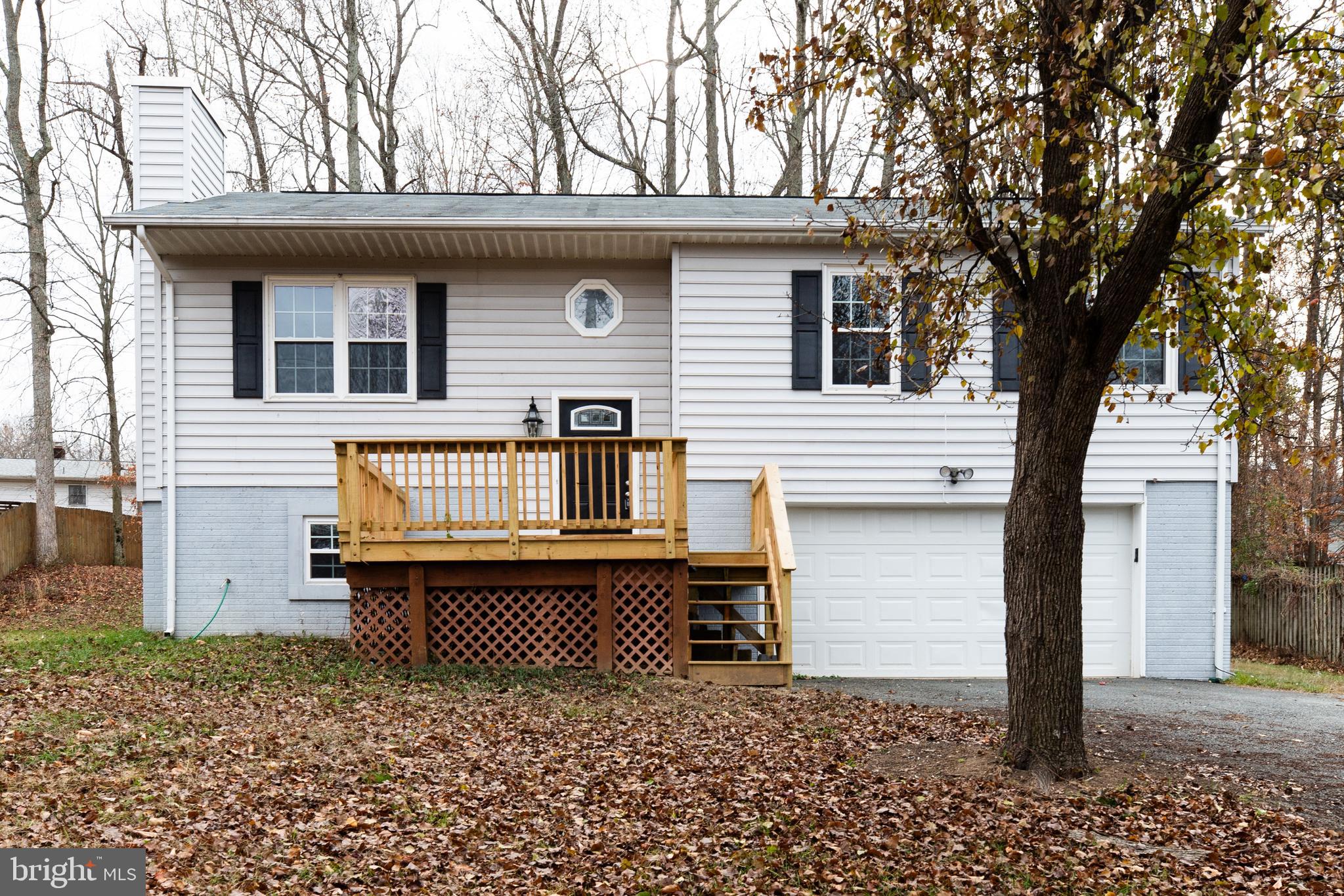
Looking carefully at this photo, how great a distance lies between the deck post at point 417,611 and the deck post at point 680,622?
Result: 2218 mm

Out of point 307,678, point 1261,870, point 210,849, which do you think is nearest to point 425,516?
point 307,678

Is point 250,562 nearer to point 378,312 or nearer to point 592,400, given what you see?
point 378,312

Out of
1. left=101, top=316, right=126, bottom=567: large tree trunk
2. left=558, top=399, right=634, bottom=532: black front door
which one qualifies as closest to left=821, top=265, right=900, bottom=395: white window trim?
left=558, top=399, right=634, bottom=532: black front door

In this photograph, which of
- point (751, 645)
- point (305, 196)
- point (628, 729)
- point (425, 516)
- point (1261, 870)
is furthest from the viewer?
point (305, 196)

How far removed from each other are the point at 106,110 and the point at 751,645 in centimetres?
1894

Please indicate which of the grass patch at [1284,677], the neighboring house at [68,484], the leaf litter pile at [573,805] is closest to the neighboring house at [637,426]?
the grass patch at [1284,677]

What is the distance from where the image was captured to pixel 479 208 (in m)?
10.8

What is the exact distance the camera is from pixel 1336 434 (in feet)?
61.3

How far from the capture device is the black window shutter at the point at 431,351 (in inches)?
412

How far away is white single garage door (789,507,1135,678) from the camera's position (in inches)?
413

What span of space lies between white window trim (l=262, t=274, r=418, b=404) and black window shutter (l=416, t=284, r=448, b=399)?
6 cm

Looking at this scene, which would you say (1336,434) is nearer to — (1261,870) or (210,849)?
(1261,870)

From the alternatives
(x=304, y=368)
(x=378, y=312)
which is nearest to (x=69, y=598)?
(x=304, y=368)

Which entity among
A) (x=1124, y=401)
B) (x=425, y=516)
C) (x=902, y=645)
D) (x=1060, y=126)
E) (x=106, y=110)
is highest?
(x=106, y=110)
